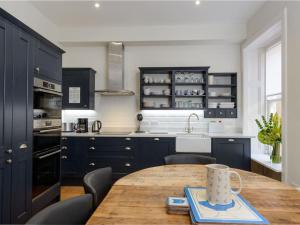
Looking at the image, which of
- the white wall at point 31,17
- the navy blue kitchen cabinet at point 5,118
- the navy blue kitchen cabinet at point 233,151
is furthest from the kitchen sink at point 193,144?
the white wall at point 31,17

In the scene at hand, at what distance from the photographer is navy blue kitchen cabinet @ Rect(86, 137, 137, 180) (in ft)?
11.9

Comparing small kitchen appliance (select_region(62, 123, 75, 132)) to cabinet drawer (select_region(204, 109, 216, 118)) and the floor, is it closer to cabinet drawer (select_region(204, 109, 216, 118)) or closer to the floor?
the floor

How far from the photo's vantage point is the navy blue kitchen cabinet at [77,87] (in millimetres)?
Answer: 3928

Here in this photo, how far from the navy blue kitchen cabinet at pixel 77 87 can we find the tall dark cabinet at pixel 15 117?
1.63 metres

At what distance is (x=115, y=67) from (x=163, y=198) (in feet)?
11.4

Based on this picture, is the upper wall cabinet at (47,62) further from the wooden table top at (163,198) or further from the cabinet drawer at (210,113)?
the cabinet drawer at (210,113)

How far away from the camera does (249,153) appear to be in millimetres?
3541

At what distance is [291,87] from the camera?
2.41 m

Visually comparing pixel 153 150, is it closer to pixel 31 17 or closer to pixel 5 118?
pixel 5 118

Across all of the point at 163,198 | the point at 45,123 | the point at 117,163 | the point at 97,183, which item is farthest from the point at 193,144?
the point at 163,198

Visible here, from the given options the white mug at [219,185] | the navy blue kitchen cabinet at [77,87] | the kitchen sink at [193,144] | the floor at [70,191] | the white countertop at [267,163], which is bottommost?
the floor at [70,191]

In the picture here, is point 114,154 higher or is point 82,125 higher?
point 82,125

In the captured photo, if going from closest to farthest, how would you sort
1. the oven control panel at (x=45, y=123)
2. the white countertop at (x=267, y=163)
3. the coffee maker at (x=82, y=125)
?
the oven control panel at (x=45, y=123), the white countertop at (x=267, y=163), the coffee maker at (x=82, y=125)

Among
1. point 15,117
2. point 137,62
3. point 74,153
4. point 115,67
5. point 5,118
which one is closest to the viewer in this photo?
point 5,118
